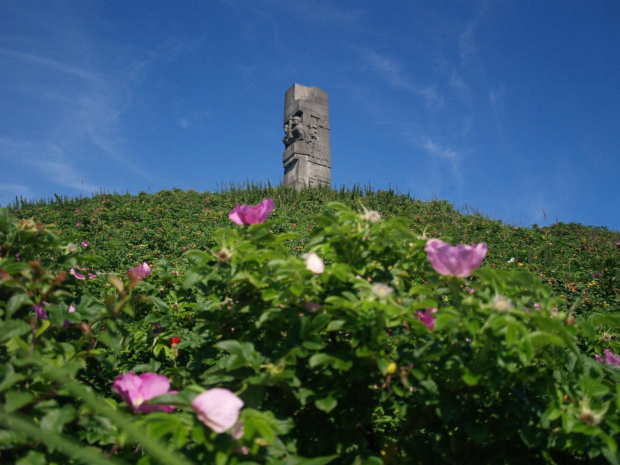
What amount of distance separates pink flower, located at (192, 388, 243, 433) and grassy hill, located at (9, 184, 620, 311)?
5.14 meters

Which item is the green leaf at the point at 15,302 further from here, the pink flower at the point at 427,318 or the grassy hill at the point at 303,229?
the grassy hill at the point at 303,229

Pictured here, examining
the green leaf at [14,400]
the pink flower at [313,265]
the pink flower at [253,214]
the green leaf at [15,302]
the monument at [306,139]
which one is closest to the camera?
the green leaf at [14,400]

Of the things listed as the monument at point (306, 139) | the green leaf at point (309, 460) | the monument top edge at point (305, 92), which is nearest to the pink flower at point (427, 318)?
the green leaf at point (309, 460)

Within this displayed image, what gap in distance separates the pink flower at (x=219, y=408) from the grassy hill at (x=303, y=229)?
514cm

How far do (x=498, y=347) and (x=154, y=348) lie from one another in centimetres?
144

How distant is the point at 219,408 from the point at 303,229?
24.4 feet

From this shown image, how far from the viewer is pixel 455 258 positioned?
127cm

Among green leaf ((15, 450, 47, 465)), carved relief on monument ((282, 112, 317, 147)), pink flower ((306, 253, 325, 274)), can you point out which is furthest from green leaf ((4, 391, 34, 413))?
carved relief on monument ((282, 112, 317, 147))

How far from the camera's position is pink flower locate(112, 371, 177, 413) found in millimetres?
1243

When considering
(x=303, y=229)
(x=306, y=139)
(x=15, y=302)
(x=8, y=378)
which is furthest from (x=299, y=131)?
(x=8, y=378)

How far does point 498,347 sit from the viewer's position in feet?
3.79

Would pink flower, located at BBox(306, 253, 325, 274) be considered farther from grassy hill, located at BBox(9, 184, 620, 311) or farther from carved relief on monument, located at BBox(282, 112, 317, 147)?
carved relief on monument, located at BBox(282, 112, 317, 147)

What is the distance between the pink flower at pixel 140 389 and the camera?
124 centimetres

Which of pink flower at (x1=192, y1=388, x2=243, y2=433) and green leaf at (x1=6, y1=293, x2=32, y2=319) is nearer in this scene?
pink flower at (x1=192, y1=388, x2=243, y2=433)
